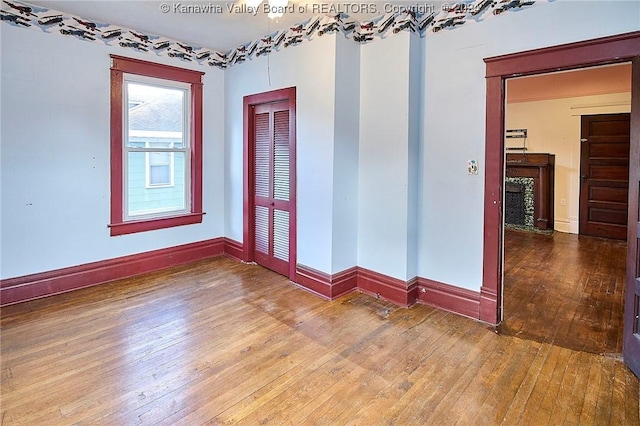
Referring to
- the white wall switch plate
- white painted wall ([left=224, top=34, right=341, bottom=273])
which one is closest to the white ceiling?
white painted wall ([left=224, top=34, right=341, bottom=273])

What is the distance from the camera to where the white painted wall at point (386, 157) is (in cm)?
350

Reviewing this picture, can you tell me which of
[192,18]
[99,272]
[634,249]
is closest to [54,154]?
[99,272]

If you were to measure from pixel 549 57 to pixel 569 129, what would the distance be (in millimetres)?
5257

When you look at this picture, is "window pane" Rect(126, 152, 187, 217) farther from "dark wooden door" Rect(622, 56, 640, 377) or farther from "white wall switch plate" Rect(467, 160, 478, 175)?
"dark wooden door" Rect(622, 56, 640, 377)

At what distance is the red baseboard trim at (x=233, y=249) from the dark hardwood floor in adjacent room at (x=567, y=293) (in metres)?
3.31

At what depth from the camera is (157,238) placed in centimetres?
466

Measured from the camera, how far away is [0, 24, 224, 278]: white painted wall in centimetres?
350

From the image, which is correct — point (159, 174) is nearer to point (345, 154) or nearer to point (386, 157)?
point (345, 154)

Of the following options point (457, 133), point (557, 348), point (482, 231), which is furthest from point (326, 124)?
point (557, 348)

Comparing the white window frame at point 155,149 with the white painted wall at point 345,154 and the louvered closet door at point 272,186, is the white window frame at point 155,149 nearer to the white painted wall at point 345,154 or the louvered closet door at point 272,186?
the louvered closet door at point 272,186

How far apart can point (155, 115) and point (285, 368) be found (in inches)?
141

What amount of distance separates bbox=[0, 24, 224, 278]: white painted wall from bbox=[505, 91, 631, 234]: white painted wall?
7.18 meters

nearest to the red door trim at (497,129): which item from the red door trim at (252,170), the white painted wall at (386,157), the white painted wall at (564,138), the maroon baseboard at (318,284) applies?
the maroon baseboard at (318,284)

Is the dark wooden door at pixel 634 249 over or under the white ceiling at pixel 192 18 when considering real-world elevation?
under
